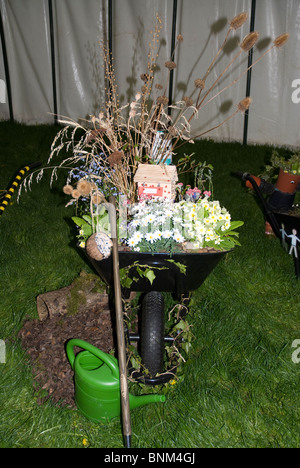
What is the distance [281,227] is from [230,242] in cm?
102

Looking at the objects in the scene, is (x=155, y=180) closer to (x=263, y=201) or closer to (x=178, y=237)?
(x=178, y=237)

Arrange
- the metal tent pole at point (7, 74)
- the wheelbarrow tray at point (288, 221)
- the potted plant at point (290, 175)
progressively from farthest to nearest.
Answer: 1. the metal tent pole at point (7, 74)
2. the potted plant at point (290, 175)
3. the wheelbarrow tray at point (288, 221)

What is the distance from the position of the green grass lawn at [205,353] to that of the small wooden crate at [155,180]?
87 centimetres

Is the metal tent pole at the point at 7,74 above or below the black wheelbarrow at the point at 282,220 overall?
above

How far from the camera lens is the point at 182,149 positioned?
5621 millimetres

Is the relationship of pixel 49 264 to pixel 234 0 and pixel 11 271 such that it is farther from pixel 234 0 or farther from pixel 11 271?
pixel 234 0

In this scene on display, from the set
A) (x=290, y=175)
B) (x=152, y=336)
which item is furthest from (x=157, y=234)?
(x=290, y=175)

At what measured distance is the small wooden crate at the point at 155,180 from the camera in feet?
6.78

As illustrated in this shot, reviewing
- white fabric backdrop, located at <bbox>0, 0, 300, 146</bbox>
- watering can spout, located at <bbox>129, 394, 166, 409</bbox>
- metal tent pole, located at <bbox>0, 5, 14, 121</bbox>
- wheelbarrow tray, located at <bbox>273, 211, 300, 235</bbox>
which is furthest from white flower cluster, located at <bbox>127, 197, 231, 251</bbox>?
metal tent pole, located at <bbox>0, 5, 14, 121</bbox>

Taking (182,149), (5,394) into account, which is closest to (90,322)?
(5,394)

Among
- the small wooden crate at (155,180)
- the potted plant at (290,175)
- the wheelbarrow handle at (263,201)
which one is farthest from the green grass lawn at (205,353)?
the small wooden crate at (155,180)

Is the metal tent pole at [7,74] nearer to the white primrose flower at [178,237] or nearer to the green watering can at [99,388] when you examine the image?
the white primrose flower at [178,237]

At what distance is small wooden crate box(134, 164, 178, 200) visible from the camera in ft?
6.78

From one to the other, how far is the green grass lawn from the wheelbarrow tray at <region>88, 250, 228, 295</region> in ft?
1.42
